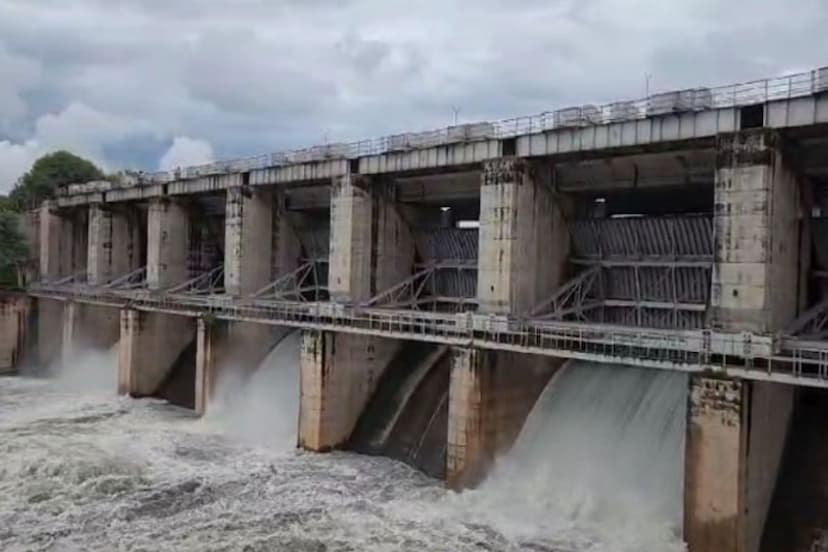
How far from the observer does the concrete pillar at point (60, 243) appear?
48844 mm

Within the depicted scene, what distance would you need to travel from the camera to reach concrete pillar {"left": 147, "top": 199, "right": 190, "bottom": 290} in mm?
37188

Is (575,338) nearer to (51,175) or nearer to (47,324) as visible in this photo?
(47,324)

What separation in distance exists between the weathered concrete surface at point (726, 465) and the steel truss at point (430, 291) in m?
13.2

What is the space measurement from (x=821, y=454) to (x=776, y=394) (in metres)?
1.75

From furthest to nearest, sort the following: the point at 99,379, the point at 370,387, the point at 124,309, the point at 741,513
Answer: the point at 99,379
the point at 124,309
the point at 370,387
the point at 741,513

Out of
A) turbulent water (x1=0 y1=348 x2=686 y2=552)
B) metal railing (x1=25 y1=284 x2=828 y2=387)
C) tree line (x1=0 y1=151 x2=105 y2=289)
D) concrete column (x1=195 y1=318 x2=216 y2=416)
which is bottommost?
turbulent water (x1=0 y1=348 x2=686 y2=552)

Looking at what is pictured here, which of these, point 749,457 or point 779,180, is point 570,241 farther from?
point 749,457

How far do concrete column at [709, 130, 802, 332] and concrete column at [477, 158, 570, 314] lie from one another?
246 inches

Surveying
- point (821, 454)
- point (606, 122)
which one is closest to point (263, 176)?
point (606, 122)

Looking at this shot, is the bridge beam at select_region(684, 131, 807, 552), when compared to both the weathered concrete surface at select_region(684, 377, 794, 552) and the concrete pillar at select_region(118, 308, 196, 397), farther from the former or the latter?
the concrete pillar at select_region(118, 308, 196, 397)

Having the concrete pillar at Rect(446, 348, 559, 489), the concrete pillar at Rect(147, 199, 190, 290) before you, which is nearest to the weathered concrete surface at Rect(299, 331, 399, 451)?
the concrete pillar at Rect(446, 348, 559, 489)

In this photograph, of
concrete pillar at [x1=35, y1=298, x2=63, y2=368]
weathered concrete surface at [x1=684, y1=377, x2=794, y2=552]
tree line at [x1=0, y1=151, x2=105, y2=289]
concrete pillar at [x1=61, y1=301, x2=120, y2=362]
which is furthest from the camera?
tree line at [x1=0, y1=151, x2=105, y2=289]

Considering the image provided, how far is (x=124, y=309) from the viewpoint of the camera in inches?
1431

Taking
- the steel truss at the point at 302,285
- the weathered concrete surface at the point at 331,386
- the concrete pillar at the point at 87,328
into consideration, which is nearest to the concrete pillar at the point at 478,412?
the weathered concrete surface at the point at 331,386
